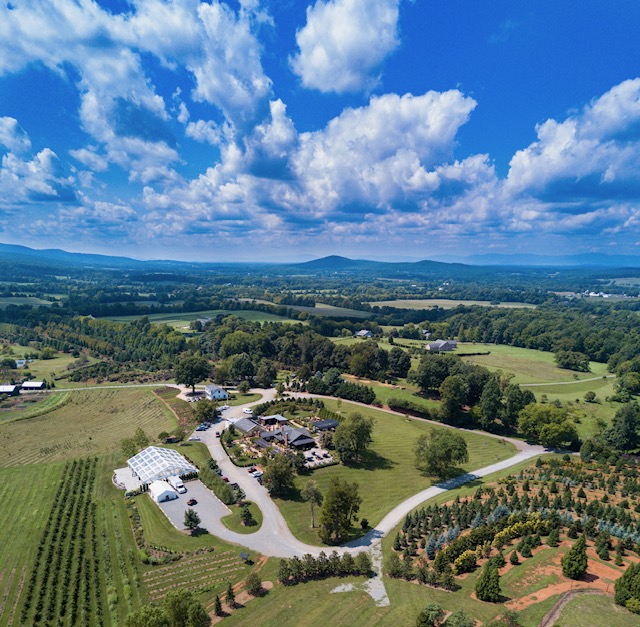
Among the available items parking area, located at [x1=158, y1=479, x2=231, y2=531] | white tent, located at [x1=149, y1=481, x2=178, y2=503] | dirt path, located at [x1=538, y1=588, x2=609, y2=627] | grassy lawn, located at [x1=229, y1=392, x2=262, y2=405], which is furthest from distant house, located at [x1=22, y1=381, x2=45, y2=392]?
dirt path, located at [x1=538, y1=588, x2=609, y2=627]

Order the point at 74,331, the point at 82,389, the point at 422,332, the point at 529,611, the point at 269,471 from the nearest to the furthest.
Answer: the point at 529,611, the point at 269,471, the point at 82,389, the point at 74,331, the point at 422,332

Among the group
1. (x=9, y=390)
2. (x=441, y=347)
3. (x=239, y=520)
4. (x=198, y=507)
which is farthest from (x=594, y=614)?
(x=9, y=390)

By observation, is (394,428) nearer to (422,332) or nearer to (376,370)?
(376,370)

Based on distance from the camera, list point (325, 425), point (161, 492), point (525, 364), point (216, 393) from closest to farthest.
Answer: point (161, 492), point (325, 425), point (216, 393), point (525, 364)

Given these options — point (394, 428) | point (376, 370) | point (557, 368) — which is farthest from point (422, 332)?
point (394, 428)

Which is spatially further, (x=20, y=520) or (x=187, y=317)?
(x=187, y=317)

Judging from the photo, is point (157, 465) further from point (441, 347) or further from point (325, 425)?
point (441, 347)

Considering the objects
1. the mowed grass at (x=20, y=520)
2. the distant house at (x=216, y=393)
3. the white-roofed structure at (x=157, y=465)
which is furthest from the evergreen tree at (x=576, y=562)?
the distant house at (x=216, y=393)
